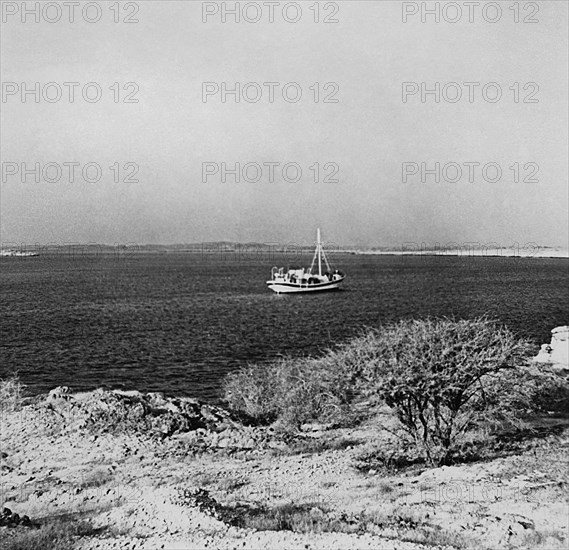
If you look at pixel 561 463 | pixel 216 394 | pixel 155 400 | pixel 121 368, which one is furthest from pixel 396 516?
pixel 121 368

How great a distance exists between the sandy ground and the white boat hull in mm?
81802

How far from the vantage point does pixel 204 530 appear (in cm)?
1068

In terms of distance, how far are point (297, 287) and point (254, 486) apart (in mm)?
89787

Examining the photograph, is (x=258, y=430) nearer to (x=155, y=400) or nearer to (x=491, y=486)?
(x=155, y=400)

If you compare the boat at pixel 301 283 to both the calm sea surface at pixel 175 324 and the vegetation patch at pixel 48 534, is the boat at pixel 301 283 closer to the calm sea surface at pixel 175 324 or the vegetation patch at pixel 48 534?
the calm sea surface at pixel 175 324

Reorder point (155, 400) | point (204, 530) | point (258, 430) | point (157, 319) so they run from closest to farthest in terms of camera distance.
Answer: point (204, 530)
point (258, 430)
point (155, 400)
point (157, 319)

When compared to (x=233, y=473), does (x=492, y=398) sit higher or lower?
higher

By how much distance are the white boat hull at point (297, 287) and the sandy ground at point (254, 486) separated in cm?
8180

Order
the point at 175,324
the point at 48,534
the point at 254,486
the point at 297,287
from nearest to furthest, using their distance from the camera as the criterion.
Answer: the point at 48,534, the point at 254,486, the point at 175,324, the point at 297,287

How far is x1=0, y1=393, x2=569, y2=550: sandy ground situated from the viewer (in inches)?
416

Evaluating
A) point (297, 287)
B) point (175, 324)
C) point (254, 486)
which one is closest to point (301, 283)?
point (297, 287)

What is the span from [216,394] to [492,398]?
53.0 feet

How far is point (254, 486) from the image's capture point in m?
14.3

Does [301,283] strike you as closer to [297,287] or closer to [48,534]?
[297,287]
